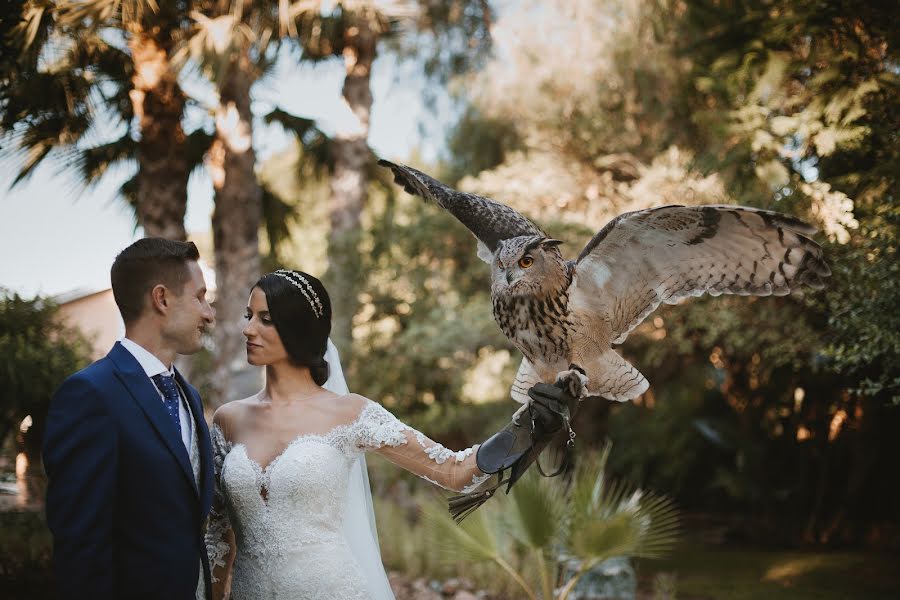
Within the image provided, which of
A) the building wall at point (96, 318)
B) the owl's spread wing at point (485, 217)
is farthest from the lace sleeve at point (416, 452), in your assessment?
A: the building wall at point (96, 318)

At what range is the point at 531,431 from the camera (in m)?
2.22

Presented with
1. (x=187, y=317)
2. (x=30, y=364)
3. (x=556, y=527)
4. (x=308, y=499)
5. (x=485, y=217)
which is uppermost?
(x=485, y=217)

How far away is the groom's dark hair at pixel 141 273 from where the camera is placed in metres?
2.16

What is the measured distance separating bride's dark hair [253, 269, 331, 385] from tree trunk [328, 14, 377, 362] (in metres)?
7.03

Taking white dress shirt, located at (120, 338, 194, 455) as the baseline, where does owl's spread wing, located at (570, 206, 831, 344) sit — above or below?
above

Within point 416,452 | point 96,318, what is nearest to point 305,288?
point 416,452

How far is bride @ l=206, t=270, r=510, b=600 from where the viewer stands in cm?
235

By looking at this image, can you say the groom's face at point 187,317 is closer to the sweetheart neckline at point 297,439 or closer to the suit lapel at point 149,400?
the suit lapel at point 149,400

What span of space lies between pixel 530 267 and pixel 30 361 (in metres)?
4.51

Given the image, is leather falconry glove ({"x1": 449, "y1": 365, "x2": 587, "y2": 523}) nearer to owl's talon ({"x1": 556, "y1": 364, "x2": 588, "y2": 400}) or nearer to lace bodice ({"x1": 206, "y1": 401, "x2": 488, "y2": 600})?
owl's talon ({"x1": 556, "y1": 364, "x2": 588, "y2": 400})

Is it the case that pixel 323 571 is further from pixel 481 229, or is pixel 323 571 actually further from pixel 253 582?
pixel 481 229

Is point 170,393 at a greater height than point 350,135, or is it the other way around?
point 350,135

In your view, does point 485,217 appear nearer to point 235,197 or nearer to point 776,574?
point 235,197

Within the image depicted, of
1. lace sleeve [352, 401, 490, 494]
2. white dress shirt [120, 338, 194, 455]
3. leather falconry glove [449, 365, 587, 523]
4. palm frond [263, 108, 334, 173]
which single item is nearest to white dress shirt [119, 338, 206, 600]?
white dress shirt [120, 338, 194, 455]
